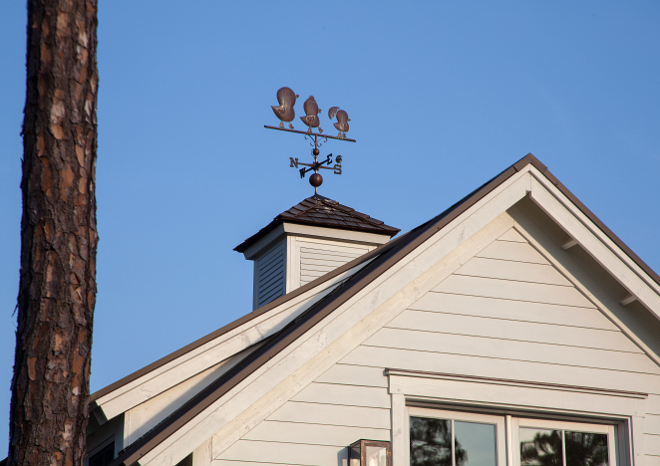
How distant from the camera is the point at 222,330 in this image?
28.0 feet

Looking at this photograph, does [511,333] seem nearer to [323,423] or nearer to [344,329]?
[344,329]

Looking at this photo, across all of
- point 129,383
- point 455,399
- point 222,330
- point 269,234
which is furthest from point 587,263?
point 269,234

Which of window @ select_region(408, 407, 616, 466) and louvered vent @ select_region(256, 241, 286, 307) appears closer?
window @ select_region(408, 407, 616, 466)

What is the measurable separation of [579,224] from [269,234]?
8.69 meters

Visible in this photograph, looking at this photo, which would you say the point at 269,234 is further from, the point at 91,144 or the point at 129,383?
the point at 91,144

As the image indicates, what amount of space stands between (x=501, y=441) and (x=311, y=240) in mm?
8490

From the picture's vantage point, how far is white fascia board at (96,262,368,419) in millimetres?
7828

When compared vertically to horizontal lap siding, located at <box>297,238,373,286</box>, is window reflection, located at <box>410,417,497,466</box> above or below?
below

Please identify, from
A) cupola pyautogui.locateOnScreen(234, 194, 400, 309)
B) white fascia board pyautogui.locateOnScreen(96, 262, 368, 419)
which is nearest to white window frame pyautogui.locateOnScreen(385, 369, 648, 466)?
white fascia board pyautogui.locateOnScreen(96, 262, 368, 419)

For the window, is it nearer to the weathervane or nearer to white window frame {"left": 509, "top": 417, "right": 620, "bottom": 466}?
white window frame {"left": 509, "top": 417, "right": 620, "bottom": 466}

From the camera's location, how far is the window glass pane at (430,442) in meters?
7.35

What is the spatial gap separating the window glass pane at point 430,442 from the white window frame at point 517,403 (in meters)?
0.11

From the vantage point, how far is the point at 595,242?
7.98m

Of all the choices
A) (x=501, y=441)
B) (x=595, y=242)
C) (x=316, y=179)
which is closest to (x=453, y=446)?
(x=501, y=441)
